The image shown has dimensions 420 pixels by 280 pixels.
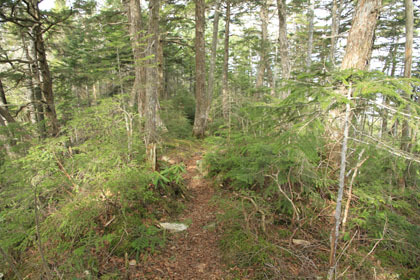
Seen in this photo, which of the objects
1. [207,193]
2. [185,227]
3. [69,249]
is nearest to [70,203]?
[69,249]

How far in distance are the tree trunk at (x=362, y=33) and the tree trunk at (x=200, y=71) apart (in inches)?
232

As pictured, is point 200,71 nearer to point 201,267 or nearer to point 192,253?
point 192,253

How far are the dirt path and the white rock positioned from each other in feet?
0.32

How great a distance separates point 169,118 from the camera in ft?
37.0

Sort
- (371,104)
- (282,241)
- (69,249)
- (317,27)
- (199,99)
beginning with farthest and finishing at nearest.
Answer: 1. (317,27)
2. (199,99)
3. (282,241)
4. (69,249)
5. (371,104)

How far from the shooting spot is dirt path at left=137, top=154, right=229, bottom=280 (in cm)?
308

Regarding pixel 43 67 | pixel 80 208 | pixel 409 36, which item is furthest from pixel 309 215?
pixel 43 67

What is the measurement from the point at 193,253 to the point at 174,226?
0.80 metres

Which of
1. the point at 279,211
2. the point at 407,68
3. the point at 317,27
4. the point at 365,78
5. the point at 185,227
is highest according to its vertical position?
the point at 317,27

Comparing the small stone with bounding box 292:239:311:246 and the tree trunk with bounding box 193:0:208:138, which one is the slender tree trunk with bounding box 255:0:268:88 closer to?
the tree trunk with bounding box 193:0:208:138

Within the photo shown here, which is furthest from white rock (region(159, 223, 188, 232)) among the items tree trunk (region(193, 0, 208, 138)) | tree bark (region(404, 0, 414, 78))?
tree bark (region(404, 0, 414, 78))

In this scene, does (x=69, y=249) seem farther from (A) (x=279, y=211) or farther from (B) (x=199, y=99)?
(B) (x=199, y=99)

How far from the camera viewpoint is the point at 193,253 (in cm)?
354

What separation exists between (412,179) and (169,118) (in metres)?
10.4
